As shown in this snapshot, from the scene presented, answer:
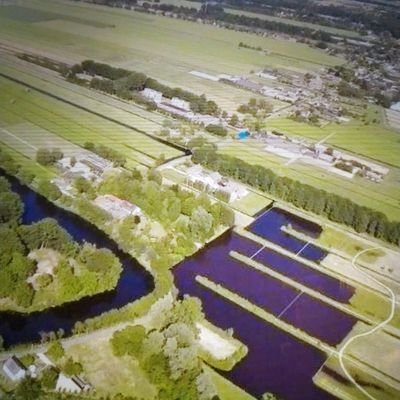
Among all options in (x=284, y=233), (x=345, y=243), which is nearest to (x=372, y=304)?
(x=345, y=243)

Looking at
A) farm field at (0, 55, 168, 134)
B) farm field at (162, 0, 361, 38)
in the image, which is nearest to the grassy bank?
farm field at (0, 55, 168, 134)

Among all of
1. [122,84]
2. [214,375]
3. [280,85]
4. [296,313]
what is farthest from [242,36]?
[214,375]

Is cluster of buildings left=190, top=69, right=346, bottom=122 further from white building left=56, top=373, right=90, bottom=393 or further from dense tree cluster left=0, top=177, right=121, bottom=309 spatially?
white building left=56, top=373, right=90, bottom=393

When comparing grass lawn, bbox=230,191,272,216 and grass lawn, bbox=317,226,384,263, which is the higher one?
grass lawn, bbox=230,191,272,216

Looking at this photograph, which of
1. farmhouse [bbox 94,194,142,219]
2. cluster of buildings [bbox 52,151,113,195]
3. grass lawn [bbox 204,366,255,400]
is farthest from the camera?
cluster of buildings [bbox 52,151,113,195]

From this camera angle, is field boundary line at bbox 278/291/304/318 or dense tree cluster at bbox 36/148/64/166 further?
dense tree cluster at bbox 36/148/64/166

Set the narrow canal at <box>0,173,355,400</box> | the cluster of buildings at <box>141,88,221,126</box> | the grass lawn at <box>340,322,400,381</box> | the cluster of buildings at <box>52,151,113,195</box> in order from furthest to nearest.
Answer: the cluster of buildings at <box>141,88,221,126</box> < the cluster of buildings at <box>52,151,113,195</box> < the grass lawn at <box>340,322,400,381</box> < the narrow canal at <box>0,173,355,400</box>

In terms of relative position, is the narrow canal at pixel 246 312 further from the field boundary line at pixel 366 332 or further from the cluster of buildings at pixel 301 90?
the cluster of buildings at pixel 301 90
